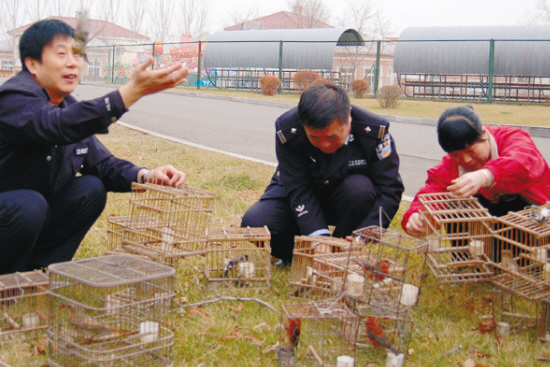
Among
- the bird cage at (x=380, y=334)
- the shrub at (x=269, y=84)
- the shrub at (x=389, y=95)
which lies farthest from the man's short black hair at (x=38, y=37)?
the shrub at (x=269, y=84)

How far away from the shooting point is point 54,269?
2.39 meters

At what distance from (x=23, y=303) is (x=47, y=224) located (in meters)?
0.57

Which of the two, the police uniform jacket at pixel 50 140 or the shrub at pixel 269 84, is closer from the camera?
the police uniform jacket at pixel 50 140

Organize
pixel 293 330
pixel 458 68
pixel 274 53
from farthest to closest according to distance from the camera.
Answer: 1. pixel 274 53
2. pixel 458 68
3. pixel 293 330

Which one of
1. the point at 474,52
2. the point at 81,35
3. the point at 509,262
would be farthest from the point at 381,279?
the point at 474,52

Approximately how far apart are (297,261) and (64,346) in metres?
1.43

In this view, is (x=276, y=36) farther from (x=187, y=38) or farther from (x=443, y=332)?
(x=443, y=332)

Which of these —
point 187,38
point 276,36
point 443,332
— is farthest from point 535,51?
point 187,38

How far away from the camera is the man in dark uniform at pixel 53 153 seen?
268 centimetres

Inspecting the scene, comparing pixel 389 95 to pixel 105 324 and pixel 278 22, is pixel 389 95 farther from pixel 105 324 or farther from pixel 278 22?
pixel 278 22

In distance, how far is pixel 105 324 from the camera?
8.20ft

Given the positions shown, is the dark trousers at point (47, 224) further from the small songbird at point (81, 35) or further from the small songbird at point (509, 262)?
the small songbird at point (509, 262)

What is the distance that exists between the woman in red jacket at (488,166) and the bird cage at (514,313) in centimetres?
54

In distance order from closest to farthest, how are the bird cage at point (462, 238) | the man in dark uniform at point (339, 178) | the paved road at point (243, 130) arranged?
the bird cage at point (462, 238) → the man in dark uniform at point (339, 178) → the paved road at point (243, 130)
